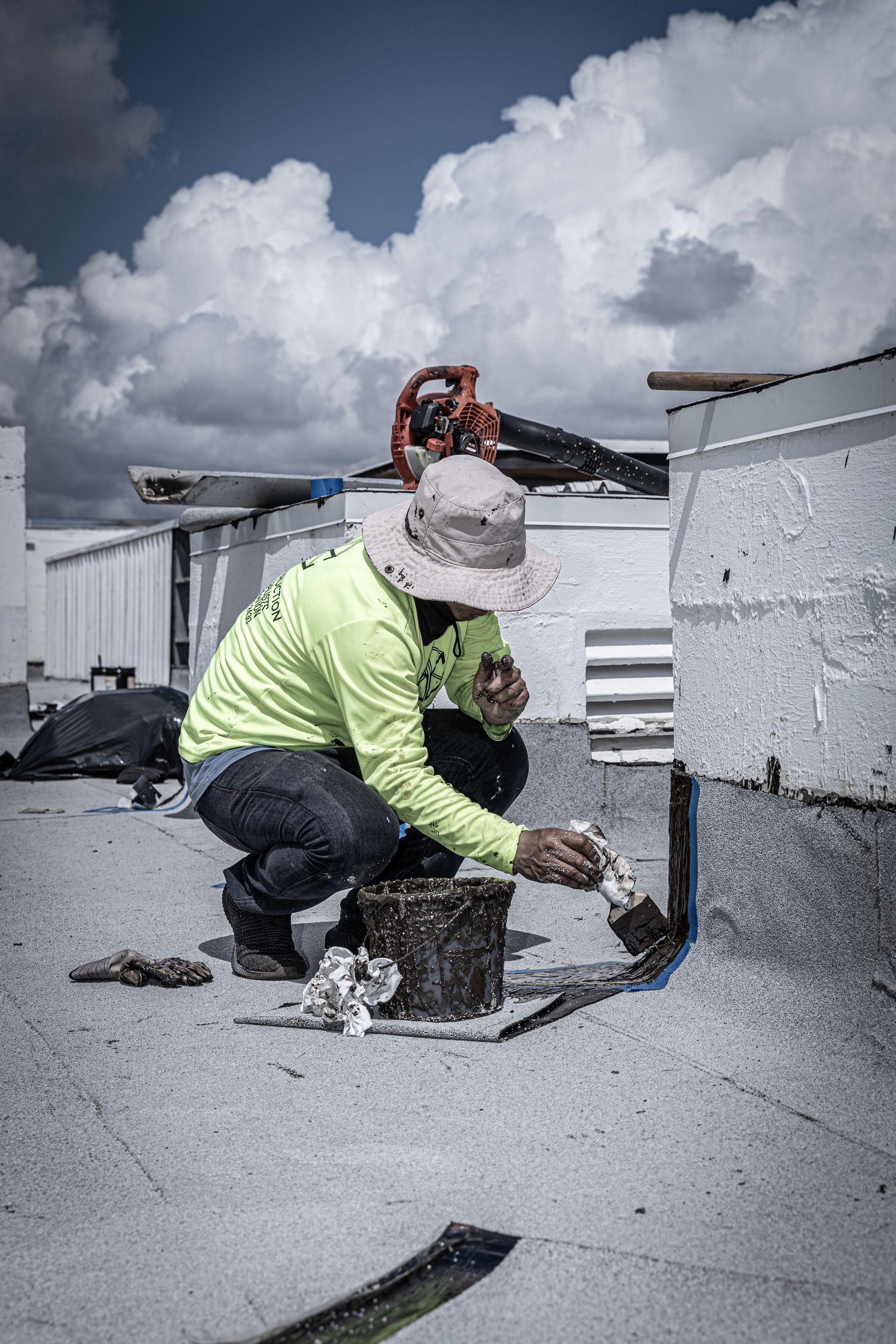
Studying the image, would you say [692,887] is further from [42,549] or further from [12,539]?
[42,549]

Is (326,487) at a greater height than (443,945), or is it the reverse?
(326,487)

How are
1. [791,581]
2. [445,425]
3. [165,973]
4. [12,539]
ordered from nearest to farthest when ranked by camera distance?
1. [791,581]
2. [165,973]
3. [445,425]
4. [12,539]

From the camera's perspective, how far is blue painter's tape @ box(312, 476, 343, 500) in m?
5.71

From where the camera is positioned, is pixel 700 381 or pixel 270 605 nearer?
pixel 270 605

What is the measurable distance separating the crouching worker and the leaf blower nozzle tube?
109 inches

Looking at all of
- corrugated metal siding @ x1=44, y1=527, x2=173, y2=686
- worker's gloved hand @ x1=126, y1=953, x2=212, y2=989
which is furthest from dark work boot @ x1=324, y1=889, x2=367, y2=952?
corrugated metal siding @ x1=44, y1=527, x2=173, y2=686

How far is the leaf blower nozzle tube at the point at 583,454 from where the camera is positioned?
6.01 metres

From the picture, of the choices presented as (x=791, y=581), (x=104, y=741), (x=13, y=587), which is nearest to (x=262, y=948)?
(x=791, y=581)

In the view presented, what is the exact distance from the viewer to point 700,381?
3.50 m

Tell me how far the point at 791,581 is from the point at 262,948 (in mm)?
1791

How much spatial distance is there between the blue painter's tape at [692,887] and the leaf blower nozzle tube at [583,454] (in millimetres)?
3125

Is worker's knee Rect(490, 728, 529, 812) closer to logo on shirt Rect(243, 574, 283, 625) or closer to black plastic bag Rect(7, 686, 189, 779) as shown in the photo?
logo on shirt Rect(243, 574, 283, 625)

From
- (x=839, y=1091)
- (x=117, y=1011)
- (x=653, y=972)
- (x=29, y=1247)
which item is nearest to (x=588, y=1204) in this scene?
(x=839, y=1091)

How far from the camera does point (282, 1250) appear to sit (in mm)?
1764
